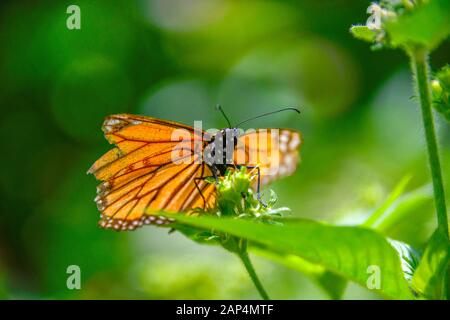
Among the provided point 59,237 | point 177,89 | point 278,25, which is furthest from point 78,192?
point 278,25

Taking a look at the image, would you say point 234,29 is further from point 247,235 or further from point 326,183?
point 247,235

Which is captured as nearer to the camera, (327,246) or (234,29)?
(327,246)

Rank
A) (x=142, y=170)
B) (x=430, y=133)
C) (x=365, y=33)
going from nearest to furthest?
(x=430, y=133) → (x=365, y=33) → (x=142, y=170)

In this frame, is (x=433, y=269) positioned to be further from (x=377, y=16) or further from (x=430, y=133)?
(x=377, y=16)

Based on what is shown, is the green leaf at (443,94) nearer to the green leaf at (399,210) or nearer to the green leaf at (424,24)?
the green leaf at (424,24)

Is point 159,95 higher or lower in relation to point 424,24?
higher

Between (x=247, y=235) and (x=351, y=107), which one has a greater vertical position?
(x=351, y=107)

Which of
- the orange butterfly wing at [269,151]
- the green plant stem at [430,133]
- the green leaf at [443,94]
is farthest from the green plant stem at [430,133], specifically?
the orange butterfly wing at [269,151]

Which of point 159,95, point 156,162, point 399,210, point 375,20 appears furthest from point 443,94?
point 159,95
